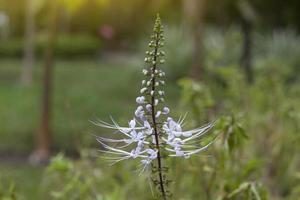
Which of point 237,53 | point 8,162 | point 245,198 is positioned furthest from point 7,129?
point 245,198

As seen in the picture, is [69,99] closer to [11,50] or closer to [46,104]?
[46,104]

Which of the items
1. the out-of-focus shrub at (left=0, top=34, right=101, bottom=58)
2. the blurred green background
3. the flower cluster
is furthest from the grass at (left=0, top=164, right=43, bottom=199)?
the out-of-focus shrub at (left=0, top=34, right=101, bottom=58)

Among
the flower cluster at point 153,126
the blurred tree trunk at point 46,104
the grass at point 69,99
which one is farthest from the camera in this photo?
the grass at point 69,99

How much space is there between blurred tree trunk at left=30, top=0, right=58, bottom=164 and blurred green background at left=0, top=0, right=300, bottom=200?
1cm

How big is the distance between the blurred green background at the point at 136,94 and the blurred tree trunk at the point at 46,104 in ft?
0.05

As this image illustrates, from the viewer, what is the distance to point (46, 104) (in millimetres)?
8742

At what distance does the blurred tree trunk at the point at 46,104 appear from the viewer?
8.63m

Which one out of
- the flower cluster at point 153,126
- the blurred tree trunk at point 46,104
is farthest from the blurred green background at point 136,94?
the flower cluster at point 153,126

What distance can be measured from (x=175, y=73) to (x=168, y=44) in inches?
34.5

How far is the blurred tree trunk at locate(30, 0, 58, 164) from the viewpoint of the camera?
8.63 meters

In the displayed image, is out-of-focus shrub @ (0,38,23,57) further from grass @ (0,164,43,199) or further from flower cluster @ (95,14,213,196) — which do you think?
flower cluster @ (95,14,213,196)

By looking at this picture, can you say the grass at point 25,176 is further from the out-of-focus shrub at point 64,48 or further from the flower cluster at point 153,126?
the out-of-focus shrub at point 64,48

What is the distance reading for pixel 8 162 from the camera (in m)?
9.05

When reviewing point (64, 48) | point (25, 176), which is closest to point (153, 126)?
point (25, 176)
